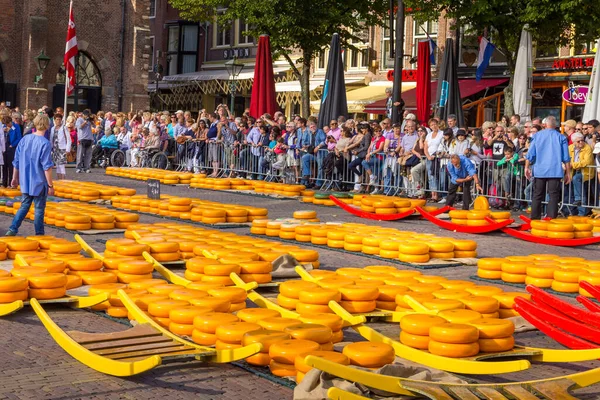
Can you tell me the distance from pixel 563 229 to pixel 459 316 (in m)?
7.44

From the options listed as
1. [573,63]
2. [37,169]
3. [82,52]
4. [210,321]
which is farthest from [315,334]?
[82,52]

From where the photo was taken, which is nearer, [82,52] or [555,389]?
[555,389]

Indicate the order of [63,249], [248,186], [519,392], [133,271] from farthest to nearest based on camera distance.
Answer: [248,186], [63,249], [133,271], [519,392]

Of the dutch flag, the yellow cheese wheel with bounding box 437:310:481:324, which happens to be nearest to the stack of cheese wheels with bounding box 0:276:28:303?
the yellow cheese wheel with bounding box 437:310:481:324

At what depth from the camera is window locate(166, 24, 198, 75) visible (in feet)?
197

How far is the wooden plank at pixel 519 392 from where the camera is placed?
6178mm

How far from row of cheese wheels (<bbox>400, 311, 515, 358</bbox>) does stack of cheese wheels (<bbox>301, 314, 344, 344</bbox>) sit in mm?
497

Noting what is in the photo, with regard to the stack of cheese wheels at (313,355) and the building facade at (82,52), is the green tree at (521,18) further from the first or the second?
the stack of cheese wheels at (313,355)

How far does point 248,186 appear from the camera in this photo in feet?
79.0

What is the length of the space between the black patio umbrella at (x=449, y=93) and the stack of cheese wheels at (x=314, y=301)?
16.4 meters

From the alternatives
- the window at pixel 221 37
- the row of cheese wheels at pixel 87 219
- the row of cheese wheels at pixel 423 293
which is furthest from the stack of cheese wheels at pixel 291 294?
the window at pixel 221 37

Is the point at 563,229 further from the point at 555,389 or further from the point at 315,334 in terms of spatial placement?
the point at 555,389

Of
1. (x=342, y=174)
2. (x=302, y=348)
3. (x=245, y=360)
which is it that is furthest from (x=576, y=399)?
(x=342, y=174)

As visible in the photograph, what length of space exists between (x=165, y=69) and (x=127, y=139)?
98.2 ft
